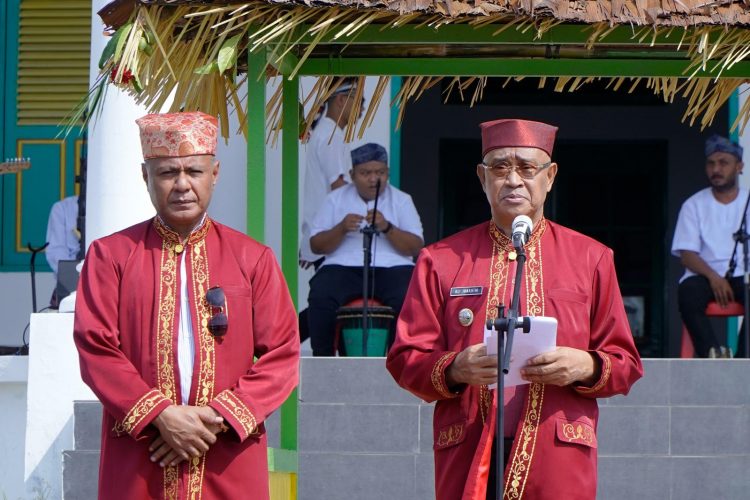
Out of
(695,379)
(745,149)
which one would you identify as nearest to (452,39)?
(695,379)

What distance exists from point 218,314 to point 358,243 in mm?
4301

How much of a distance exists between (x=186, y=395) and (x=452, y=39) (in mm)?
1719

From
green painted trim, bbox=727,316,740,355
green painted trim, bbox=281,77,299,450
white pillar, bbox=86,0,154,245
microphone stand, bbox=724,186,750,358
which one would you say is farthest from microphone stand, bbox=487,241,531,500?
green painted trim, bbox=727,316,740,355

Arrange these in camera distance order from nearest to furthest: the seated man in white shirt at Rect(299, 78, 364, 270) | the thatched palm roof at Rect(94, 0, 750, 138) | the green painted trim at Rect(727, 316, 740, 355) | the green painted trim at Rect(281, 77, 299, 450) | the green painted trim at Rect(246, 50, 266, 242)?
1. the thatched palm roof at Rect(94, 0, 750, 138)
2. the green painted trim at Rect(246, 50, 266, 242)
3. the green painted trim at Rect(281, 77, 299, 450)
4. the seated man in white shirt at Rect(299, 78, 364, 270)
5. the green painted trim at Rect(727, 316, 740, 355)

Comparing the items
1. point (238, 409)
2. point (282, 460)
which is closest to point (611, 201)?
point (282, 460)

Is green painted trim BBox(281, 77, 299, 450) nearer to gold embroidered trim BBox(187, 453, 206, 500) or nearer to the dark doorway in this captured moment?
gold embroidered trim BBox(187, 453, 206, 500)

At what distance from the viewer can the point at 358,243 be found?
9.60m

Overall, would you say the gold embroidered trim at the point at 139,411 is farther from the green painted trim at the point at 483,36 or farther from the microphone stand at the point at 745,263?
the microphone stand at the point at 745,263

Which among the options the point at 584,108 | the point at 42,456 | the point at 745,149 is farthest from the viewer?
the point at 584,108

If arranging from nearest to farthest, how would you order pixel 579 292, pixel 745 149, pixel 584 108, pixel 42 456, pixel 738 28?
pixel 579 292, pixel 738 28, pixel 42 456, pixel 745 149, pixel 584 108

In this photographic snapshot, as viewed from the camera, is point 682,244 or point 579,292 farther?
point 682,244

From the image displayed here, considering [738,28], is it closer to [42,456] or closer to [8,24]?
[42,456]

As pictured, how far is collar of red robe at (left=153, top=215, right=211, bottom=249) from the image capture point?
547 centimetres

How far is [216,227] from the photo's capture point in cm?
555
